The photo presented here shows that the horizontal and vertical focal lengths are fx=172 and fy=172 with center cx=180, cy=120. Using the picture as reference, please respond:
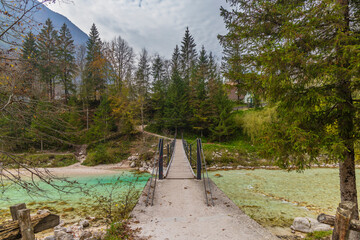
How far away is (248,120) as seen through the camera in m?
19.3

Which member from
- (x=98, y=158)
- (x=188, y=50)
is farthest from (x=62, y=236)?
(x=188, y=50)

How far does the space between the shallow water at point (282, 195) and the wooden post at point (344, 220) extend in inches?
140

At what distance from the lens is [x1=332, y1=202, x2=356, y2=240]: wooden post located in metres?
1.96

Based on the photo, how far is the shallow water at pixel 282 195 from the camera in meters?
5.87

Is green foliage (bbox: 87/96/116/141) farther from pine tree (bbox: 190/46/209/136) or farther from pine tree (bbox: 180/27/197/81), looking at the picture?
pine tree (bbox: 180/27/197/81)

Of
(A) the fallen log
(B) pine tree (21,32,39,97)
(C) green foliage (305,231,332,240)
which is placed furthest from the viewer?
(C) green foliage (305,231,332,240)

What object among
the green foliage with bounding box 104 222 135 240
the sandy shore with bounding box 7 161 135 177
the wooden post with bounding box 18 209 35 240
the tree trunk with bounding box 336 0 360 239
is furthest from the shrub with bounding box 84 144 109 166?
the tree trunk with bounding box 336 0 360 239

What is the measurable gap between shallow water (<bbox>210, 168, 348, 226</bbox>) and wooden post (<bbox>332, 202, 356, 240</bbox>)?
355 cm

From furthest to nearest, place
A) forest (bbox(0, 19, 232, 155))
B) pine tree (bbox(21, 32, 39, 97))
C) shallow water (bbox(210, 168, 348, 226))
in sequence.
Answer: forest (bbox(0, 19, 232, 155)) → shallow water (bbox(210, 168, 348, 226)) → pine tree (bbox(21, 32, 39, 97))

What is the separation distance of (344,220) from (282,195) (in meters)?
6.85

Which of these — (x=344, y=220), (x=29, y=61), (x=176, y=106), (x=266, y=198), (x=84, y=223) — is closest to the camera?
(x=344, y=220)

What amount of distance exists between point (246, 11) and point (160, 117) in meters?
21.1

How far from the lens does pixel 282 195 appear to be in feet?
25.7

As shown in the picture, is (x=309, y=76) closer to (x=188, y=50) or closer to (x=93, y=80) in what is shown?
(x=93, y=80)
